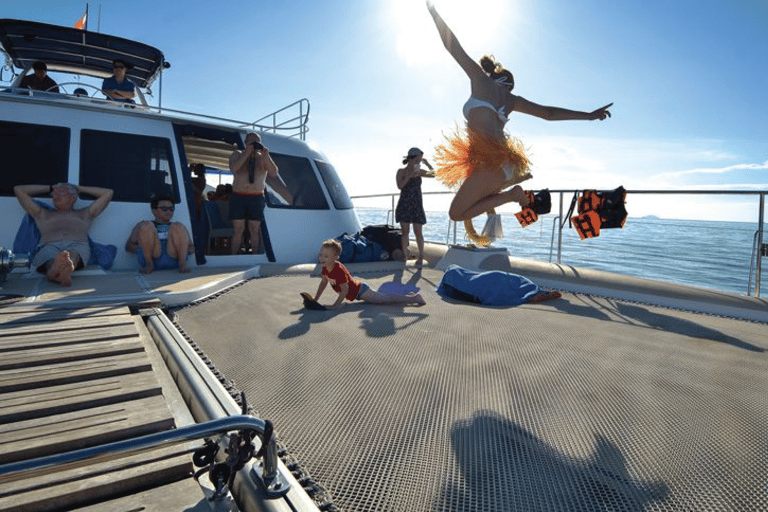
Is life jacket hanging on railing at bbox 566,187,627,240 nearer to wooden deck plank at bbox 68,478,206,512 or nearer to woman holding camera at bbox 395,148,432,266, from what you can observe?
woman holding camera at bbox 395,148,432,266

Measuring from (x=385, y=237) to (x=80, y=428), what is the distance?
5.46 metres

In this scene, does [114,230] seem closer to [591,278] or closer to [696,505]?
[591,278]

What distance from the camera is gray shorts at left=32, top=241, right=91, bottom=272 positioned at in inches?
166

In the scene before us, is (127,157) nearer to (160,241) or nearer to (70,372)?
(160,241)

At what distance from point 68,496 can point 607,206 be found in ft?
16.3

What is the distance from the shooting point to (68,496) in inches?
46.7

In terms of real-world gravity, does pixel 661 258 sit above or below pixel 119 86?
below

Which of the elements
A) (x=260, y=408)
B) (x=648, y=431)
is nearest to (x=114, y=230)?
(x=260, y=408)

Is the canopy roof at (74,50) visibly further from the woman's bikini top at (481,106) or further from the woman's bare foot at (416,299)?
the woman's bare foot at (416,299)

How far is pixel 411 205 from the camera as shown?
6043 mm

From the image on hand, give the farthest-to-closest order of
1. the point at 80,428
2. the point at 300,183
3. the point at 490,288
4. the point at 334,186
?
the point at 334,186, the point at 300,183, the point at 490,288, the point at 80,428

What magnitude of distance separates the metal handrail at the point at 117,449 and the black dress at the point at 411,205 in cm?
504

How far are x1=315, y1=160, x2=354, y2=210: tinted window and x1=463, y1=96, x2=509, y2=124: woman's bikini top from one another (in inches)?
106

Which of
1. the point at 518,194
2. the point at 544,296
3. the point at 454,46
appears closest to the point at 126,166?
the point at 454,46
